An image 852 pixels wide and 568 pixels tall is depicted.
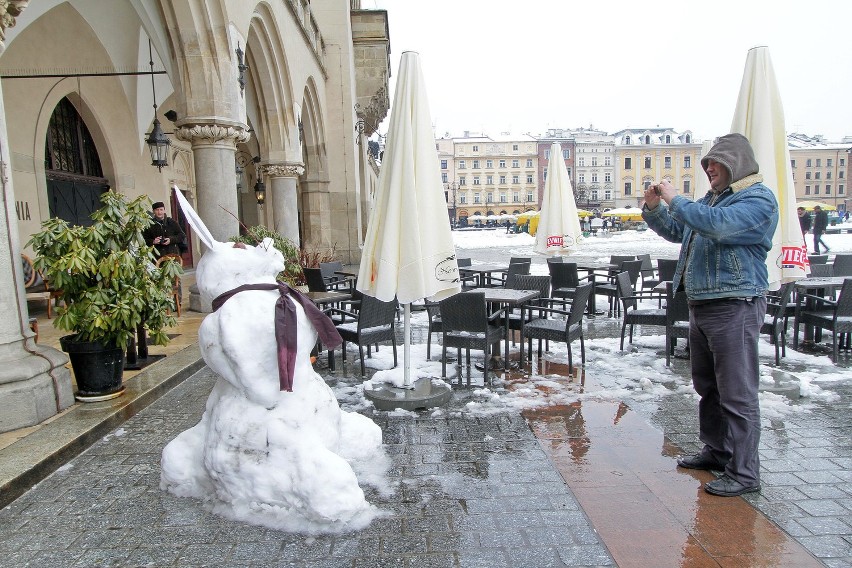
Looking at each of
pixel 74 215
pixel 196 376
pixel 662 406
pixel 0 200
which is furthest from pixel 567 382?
pixel 74 215

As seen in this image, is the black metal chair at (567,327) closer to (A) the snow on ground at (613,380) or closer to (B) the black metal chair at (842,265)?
(A) the snow on ground at (613,380)

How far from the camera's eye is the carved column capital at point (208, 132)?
7879 mm

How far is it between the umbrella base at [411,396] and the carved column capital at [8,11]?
150 inches

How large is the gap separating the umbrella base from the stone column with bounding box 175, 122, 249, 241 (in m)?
4.44

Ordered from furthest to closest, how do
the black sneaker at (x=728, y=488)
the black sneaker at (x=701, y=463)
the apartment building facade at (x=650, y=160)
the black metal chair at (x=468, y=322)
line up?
the apartment building facade at (x=650, y=160)
the black metal chair at (x=468, y=322)
the black sneaker at (x=701, y=463)
the black sneaker at (x=728, y=488)

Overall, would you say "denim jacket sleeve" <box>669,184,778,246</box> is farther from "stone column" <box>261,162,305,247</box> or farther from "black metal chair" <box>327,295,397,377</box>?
"stone column" <box>261,162,305,247</box>

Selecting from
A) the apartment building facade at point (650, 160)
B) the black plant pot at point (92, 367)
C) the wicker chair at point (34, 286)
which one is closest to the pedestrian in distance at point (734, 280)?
the black plant pot at point (92, 367)

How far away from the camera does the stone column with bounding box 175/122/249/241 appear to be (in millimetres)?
7926

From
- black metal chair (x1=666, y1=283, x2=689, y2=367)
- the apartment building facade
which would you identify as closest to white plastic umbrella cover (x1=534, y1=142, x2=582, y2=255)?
black metal chair (x1=666, y1=283, x2=689, y2=367)

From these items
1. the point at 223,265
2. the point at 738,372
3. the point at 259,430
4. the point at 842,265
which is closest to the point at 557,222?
the point at 842,265

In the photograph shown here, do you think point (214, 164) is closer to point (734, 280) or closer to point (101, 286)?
point (101, 286)

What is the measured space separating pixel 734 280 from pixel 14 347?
4.78 m

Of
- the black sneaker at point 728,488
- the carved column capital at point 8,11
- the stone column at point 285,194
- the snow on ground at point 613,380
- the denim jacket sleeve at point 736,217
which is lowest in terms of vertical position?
the snow on ground at point 613,380

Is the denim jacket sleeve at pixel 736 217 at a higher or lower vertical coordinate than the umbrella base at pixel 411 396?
higher
